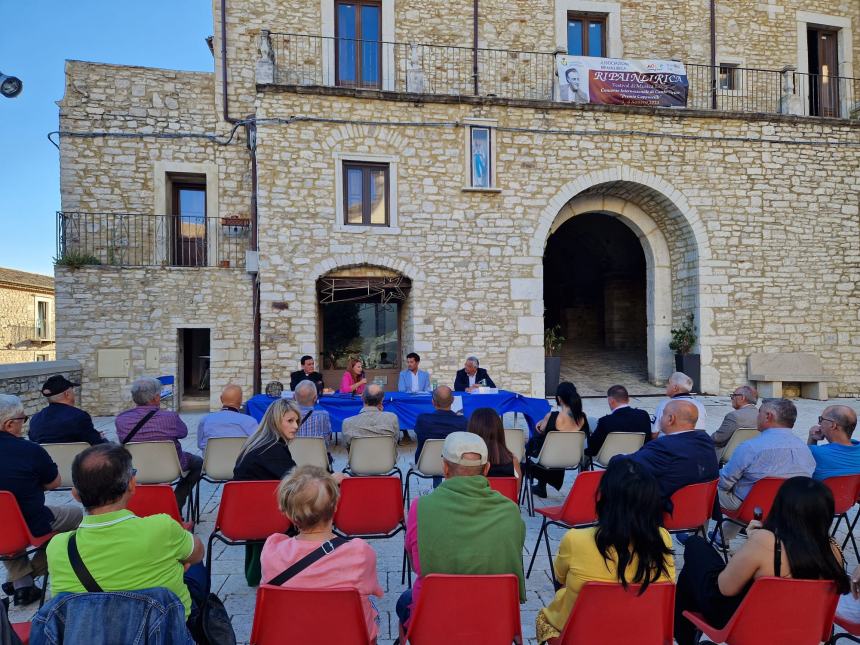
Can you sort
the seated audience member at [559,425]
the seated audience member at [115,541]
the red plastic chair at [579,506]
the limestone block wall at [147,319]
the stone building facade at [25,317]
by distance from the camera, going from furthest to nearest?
the stone building facade at [25,317], the limestone block wall at [147,319], the seated audience member at [559,425], the red plastic chair at [579,506], the seated audience member at [115,541]

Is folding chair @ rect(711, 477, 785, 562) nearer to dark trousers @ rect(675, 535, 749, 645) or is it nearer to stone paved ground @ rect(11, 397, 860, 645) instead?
stone paved ground @ rect(11, 397, 860, 645)

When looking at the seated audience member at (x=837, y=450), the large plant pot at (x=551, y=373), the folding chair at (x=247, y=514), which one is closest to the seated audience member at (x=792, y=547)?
the seated audience member at (x=837, y=450)

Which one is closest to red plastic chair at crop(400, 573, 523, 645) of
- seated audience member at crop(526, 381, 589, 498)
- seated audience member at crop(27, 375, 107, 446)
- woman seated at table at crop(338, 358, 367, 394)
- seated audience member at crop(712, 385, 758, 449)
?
seated audience member at crop(526, 381, 589, 498)

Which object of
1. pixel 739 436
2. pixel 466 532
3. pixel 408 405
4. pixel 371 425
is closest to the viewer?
pixel 466 532

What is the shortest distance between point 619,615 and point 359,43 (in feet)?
36.3

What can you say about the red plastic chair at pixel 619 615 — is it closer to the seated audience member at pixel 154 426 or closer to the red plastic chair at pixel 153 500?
the red plastic chair at pixel 153 500

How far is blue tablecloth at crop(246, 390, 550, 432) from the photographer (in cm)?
605

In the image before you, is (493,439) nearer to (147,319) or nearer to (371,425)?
(371,425)

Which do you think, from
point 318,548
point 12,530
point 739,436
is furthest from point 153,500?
point 739,436

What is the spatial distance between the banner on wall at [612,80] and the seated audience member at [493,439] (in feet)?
28.8

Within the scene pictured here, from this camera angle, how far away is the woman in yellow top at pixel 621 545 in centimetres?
185

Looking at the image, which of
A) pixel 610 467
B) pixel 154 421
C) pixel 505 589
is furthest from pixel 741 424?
pixel 154 421

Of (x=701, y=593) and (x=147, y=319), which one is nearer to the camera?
(x=701, y=593)

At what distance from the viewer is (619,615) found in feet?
5.99
